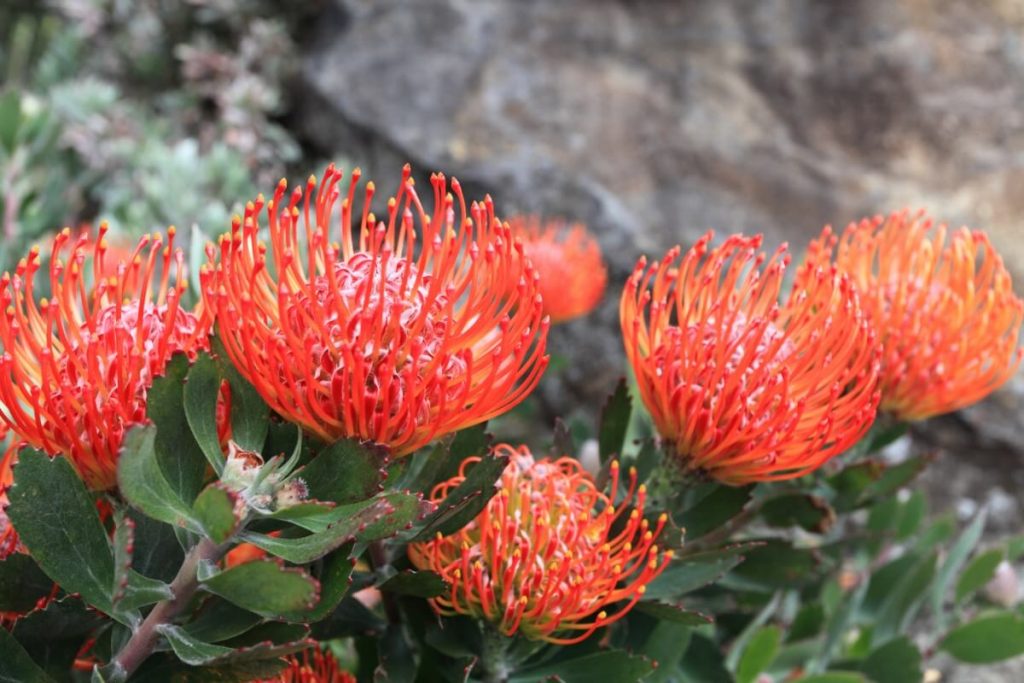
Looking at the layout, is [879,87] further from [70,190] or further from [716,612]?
[70,190]

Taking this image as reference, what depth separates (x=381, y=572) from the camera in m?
0.76

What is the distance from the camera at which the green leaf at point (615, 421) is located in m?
0.90

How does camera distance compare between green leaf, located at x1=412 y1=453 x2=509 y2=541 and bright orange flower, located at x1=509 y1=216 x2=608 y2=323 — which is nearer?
green leaf, located at x1=412 y1=453 x2=509 y2=541

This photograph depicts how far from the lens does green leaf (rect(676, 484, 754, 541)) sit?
0.86 meters

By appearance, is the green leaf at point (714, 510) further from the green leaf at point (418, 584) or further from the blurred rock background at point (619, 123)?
the blurred rock background at point (619, 123)

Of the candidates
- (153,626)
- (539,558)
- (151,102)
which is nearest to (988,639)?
(539,558)

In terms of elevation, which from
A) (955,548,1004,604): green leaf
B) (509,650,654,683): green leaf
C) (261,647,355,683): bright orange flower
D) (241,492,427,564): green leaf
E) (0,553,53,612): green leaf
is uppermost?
(241,492,427,564): green leaf

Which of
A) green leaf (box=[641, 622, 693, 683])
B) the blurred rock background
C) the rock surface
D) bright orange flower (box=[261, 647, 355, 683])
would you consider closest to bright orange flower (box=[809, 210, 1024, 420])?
green leaf (box=[641, 622, 693, 683])

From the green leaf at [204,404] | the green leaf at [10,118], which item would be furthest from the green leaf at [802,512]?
the green leaf at [10,118]

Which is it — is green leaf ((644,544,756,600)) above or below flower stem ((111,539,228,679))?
below

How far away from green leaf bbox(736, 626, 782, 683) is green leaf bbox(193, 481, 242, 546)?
654 mm

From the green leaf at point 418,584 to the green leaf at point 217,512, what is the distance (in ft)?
0.54

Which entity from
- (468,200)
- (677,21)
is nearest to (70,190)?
(468,200)

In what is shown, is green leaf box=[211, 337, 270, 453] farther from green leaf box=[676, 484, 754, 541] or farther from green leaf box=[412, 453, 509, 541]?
green leaf box=[676, 484, 754, 541]
